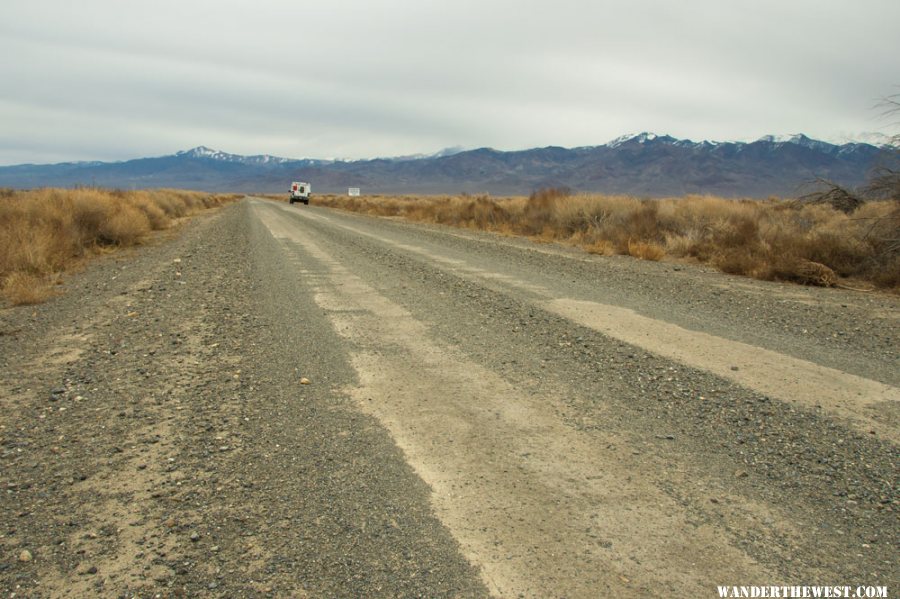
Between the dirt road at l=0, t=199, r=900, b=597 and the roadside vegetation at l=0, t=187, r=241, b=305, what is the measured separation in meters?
2.46

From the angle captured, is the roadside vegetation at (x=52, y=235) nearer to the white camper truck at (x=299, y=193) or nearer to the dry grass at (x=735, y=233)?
the dry grass at (x=735, y=233)

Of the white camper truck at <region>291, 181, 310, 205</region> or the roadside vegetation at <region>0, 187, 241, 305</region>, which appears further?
the white camper truck at <region>291, 181, 310, 205</region>

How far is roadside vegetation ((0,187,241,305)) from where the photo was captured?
33.3ft

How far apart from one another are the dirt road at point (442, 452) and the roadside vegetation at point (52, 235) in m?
2.46

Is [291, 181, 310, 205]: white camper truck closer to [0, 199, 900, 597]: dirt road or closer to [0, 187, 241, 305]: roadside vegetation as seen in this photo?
[0, 187, 241, 305]: roadside vegetation

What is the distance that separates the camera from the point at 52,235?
13453mm

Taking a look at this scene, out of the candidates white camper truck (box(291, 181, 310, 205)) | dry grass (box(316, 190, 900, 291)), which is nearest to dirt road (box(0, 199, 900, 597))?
dry grass (box(316, 190, 900, 291))

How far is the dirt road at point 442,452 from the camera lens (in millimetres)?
2639

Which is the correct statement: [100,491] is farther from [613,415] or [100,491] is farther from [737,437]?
[737,437]

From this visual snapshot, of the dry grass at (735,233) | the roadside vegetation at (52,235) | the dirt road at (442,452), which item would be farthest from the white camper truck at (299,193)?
Answer: the dirt road at (442,452)

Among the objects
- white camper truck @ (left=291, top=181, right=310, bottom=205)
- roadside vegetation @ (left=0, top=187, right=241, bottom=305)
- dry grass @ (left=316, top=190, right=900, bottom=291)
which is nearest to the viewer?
roadside vegetation @ (left=0, top=187, right=241, bottom=305)

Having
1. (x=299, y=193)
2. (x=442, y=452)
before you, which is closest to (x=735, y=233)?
(x=442, y=452)

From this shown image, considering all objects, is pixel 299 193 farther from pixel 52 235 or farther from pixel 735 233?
pixel 735 233

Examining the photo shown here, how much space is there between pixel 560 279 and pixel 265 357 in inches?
271
